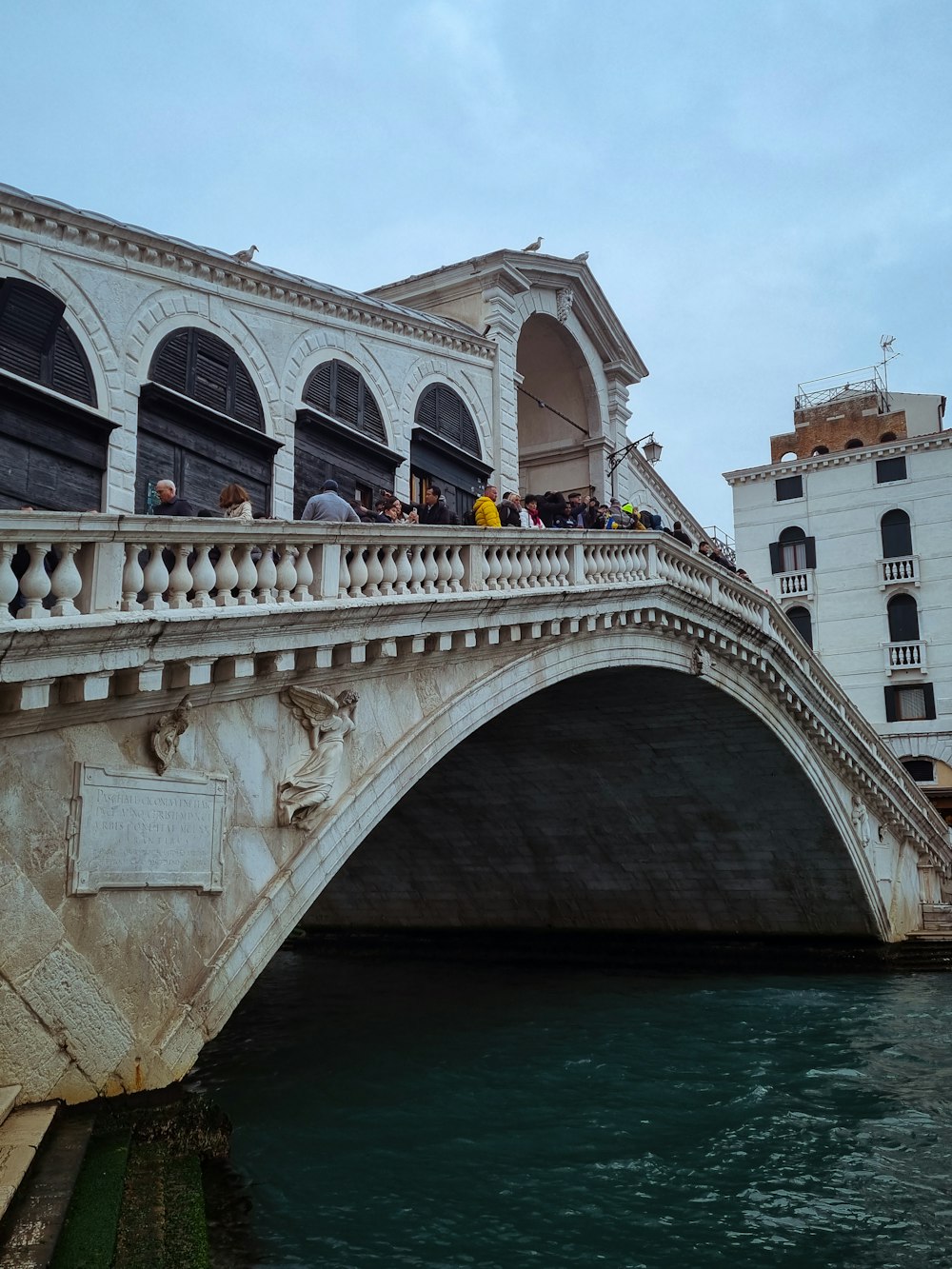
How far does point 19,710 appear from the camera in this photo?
580 centimetres

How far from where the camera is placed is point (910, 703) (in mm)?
28203

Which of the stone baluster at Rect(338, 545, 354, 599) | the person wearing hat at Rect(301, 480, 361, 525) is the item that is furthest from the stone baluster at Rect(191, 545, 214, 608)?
the person wearing hat at Rect(301, 480, 361, 525)

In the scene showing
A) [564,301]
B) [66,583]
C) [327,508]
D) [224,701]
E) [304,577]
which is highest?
[564,301]

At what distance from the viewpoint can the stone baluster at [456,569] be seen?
9.28 metres

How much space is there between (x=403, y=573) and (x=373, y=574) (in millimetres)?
360

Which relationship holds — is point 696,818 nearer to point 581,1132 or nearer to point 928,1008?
point 928,1008

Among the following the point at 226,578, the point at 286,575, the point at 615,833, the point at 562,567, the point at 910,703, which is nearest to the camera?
the point at 226,578

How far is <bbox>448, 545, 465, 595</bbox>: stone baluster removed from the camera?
9281 mm

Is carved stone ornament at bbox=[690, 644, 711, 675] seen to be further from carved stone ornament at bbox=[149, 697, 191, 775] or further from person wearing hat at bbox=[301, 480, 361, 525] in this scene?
carved stone ornament at bbox=[149, 697, 191, 775]

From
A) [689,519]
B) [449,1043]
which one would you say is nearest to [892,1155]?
[449,1043]

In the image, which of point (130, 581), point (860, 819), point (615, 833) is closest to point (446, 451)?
point (130, 581)

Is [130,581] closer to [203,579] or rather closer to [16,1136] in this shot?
[203,579]

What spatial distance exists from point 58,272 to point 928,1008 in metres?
13.2

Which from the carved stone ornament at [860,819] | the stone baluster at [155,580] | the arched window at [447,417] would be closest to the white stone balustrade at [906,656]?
the carved stone ornament at [860,819]
